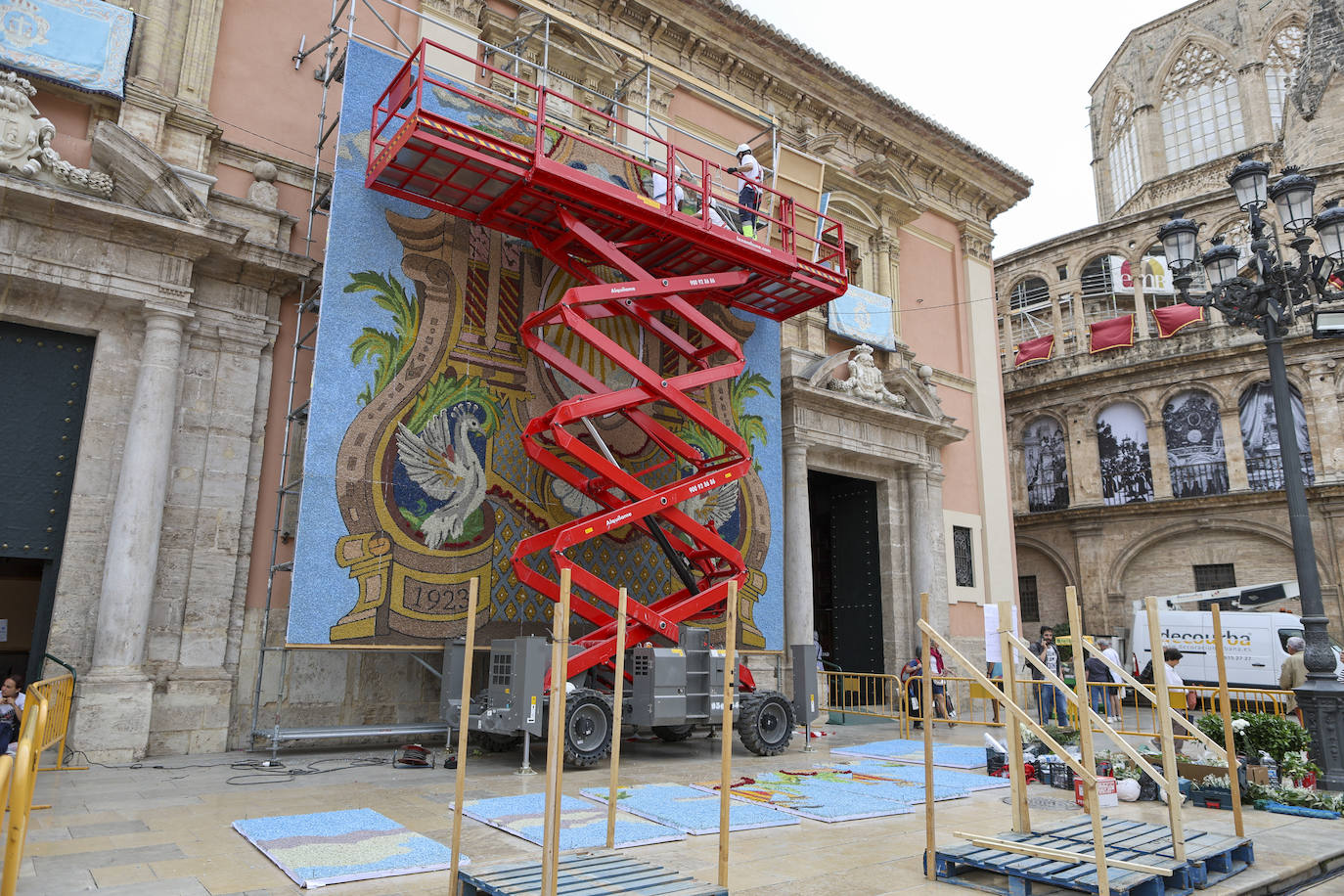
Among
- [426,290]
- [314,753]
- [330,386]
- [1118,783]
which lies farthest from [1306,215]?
[314,753]

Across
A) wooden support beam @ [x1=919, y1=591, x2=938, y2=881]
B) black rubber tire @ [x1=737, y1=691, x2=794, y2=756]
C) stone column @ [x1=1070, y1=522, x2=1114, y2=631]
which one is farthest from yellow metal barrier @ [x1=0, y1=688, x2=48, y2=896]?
stone column @ [x1=1070, y1=522, x2=1114, y2=631]

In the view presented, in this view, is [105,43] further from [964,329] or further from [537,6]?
[964,329]

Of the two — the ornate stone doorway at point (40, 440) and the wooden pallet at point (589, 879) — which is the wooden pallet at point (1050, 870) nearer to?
the wooden pallet at point (589, 879)

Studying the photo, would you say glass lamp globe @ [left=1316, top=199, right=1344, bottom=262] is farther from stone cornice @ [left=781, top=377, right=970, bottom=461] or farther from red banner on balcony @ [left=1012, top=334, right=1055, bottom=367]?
red banner on balcony @ [left=1012, top=334, right=1055, bottom=367]

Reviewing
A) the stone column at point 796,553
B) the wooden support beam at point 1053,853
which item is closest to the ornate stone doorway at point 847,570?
the stone column at point 796,553

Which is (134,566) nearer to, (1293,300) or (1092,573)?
(1293,300)

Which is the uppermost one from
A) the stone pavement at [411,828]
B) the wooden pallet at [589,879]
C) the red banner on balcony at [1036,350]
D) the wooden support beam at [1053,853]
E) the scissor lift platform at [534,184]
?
the red banner on balcony at [1036,350]

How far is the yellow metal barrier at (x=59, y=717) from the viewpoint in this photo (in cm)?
807

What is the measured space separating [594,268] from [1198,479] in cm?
2305

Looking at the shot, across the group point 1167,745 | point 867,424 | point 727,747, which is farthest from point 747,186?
point 727,747

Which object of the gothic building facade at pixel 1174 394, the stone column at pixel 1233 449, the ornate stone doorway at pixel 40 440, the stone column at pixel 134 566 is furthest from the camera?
the stone column at pixel 1233 449

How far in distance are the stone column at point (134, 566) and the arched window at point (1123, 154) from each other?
42.8 meters

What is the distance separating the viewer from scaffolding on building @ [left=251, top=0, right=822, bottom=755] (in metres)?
10.4

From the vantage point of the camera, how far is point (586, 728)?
945 cm
